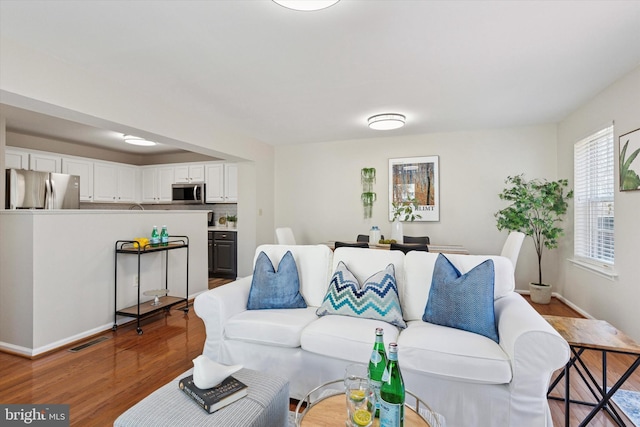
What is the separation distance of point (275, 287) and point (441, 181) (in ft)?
11.9

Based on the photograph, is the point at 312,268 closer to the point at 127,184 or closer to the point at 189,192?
the point at 189,192

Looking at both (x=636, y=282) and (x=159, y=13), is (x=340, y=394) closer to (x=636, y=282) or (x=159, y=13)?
(x=159, y=13)

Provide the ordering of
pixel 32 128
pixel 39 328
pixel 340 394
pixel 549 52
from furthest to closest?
pixel 32 128, pixel 39 328, pixel 549 52, pixel 340 394

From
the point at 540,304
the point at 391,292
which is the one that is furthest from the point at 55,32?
the point at 540,304

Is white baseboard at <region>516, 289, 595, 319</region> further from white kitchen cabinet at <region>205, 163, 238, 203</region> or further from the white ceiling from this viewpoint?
white kitchen cabinet at <region>205, 163, 238, 203</region>

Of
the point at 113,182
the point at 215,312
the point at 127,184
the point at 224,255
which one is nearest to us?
the point at 215,312

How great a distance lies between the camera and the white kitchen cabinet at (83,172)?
5.42 metres

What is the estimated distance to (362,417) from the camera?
117 cm

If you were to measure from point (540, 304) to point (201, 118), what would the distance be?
5.04 meters

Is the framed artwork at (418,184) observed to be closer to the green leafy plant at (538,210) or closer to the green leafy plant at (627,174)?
the green leafy plant at (538,210)

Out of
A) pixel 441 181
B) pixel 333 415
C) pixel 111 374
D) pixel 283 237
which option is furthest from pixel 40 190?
pixel 441 181

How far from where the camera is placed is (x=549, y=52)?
8.50 feet

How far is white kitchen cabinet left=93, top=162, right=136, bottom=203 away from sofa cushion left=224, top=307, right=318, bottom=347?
16.7ft

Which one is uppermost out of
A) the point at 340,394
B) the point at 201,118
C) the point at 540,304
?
the point at 201,118
